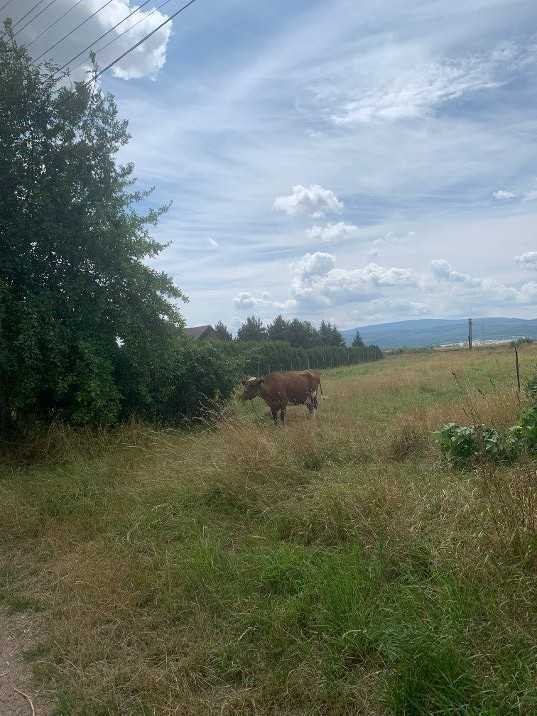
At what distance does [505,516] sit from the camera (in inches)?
131

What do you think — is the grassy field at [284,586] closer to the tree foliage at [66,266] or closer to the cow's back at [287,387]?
the tree foliage at [66,266]

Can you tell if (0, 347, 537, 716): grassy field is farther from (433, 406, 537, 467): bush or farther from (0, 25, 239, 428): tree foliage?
(0, 25, 239, 428): tree foliage

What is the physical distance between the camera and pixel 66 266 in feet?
29.8

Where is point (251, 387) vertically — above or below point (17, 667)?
above

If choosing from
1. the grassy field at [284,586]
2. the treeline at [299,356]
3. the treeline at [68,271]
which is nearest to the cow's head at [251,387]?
the treeline at [68,271]

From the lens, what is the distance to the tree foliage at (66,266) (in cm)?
825

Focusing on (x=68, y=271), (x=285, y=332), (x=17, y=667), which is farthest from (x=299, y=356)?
(x=17, y=667)

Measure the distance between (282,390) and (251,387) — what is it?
800 mm

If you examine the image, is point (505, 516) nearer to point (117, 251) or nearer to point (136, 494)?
point (136, 494)

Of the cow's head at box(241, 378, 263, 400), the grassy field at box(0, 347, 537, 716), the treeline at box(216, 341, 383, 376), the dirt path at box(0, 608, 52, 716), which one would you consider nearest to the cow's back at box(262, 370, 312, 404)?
the cow's head at box(241, 378, 263, 400)

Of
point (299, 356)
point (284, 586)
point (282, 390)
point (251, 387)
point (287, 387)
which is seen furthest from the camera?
point (299, 356)

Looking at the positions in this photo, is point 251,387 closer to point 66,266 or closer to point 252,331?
point 66,266

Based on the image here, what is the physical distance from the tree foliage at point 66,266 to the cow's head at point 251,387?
287 cm

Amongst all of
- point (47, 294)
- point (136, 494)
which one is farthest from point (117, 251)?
point (136, 494)
